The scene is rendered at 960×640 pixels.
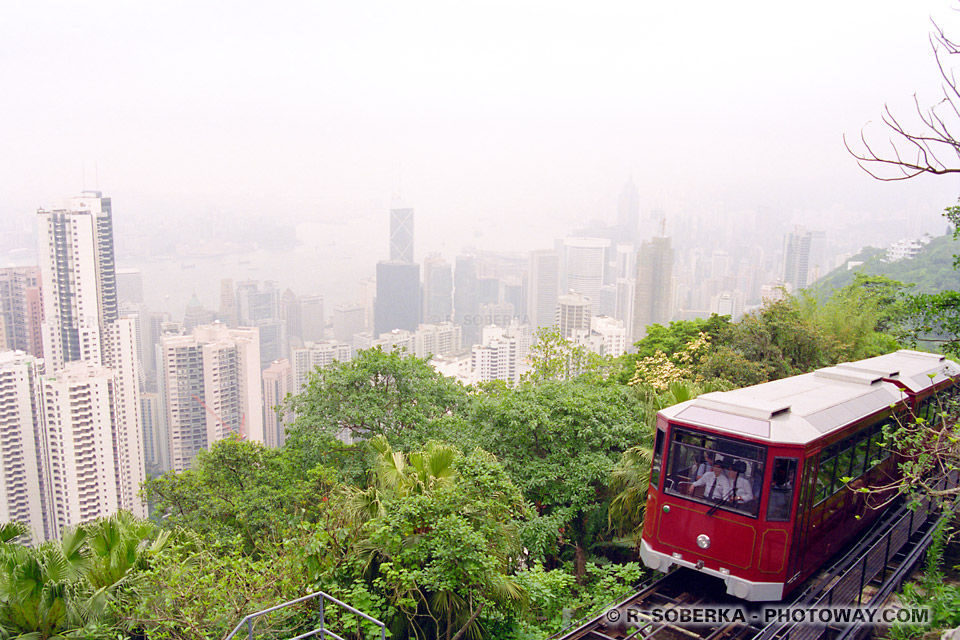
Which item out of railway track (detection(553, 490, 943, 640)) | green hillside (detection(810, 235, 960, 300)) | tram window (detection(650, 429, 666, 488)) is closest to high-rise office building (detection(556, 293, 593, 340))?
green hillside (detection(810, 235, 960, 300))

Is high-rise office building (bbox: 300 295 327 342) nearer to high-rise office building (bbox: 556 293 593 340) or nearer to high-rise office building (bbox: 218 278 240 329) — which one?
high-rise office building (bbox: 218 278 240 329)

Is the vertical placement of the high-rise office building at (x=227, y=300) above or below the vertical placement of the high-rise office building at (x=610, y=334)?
below

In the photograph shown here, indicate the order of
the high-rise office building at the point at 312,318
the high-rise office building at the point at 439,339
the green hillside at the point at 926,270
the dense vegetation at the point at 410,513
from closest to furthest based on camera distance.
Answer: the dense vegetation at the point at 410,513
the green hillside at the point at 926,270
the high-rise office building at the point at 439,339
the high-rise office building at the point at 312,318

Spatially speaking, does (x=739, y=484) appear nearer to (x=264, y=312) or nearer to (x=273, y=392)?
(x=273, y=392)

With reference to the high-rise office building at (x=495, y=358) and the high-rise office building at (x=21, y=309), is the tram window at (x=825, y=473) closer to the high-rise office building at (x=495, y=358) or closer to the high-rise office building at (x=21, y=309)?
the high-rise office building at (x=495, y=358)

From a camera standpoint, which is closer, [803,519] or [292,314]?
[803,519]

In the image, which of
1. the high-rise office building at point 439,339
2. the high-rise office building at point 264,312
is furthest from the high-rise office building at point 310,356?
the high-rise office building at point 264,312

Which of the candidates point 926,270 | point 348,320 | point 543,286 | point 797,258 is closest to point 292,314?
point 348,320
